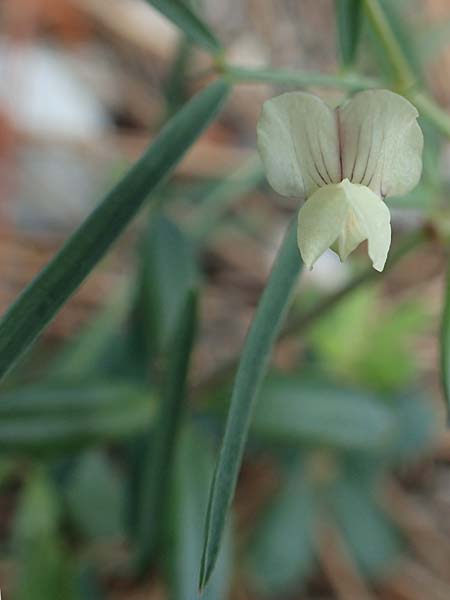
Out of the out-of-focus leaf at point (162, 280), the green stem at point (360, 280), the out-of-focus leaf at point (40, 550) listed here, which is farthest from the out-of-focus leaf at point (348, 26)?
the out-of-focus leaf at point (40, 550)

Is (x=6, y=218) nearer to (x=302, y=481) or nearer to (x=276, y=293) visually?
(x=302, y=481)

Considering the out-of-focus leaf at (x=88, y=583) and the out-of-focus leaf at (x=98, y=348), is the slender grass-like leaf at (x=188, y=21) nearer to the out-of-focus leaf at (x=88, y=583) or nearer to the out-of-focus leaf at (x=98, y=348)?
the out-of-focus leaf at (x=98, y=348)

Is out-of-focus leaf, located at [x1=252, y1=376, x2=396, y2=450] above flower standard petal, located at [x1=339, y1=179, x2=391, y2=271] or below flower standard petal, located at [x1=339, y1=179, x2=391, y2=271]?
below

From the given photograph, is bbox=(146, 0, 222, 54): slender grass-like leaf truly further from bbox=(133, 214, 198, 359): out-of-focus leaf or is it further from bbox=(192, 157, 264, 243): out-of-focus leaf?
bbox=(192, 157, 264, 243): out-of-focus leaf

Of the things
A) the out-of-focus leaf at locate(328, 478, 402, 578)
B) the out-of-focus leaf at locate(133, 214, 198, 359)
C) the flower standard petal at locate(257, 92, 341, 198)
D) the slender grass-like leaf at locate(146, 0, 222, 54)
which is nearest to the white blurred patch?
the out-of-focus leaf at locate(133, 214, 198, 359)

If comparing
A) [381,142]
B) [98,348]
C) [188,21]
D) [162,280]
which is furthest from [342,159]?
[98,348]

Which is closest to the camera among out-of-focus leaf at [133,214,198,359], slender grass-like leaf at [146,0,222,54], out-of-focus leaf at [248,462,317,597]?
slender grass-like leaf at [146,0,222,54]

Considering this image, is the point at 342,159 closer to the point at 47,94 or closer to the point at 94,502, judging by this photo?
the point at 94,502

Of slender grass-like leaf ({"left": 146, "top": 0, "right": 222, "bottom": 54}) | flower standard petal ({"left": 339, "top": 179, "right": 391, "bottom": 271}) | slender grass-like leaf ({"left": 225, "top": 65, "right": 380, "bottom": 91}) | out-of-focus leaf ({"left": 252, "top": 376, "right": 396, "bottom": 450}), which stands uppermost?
slender grass-like leaf ({"left": 146, "top": 0, "right": 222, "bottom": 54})
